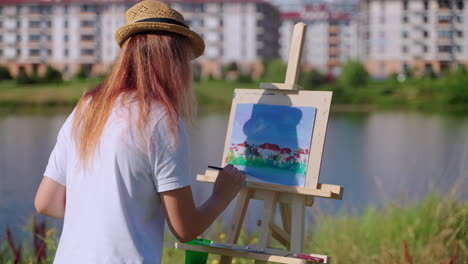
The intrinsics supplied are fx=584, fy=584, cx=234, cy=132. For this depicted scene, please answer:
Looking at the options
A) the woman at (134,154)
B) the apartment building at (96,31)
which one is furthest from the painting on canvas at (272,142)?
the apartment building at (96,31)

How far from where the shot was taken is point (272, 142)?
6.90ft

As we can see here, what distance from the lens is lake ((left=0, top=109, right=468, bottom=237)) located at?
17.4 ft

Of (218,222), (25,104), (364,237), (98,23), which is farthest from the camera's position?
(98,23)

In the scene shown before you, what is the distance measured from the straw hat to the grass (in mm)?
1611

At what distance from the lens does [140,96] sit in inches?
50.1

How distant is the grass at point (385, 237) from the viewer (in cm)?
291

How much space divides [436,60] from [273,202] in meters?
45.1

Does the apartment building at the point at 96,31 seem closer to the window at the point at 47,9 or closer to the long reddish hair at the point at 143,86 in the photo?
the window at the point at 47,9

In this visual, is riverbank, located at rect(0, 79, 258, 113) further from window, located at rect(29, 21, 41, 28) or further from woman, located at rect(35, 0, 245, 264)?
woman, located at rect(35, 0, 245, 264)

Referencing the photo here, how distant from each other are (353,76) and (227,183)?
115 ft

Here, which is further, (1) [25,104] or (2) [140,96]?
(1) [25,104]

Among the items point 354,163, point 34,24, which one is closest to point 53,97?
point 354,163

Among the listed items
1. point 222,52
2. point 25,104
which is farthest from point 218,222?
point 222,52

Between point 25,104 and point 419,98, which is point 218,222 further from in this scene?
point 419,98
